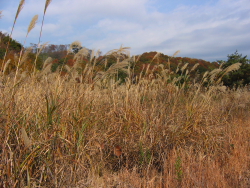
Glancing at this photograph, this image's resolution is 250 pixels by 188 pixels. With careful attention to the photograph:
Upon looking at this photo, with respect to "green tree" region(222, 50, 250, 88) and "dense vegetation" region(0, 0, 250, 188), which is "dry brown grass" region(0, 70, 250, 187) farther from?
"green tree" region(222, 50, 250, 88)

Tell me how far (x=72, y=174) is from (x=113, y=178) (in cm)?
53

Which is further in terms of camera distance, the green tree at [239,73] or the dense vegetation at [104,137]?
the green tree at [239,73]

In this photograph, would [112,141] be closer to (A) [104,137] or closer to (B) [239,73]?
(A) [104,137]

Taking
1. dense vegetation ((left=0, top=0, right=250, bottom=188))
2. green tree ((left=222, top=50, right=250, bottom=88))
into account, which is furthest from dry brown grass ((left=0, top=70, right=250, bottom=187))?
green tree ((left=222, top=50, right=250, bottom=88))

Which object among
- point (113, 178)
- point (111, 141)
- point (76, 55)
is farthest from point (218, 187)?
point (76, 55)

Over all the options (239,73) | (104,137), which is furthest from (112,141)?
(239,73)

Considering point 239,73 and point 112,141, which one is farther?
point 239,73

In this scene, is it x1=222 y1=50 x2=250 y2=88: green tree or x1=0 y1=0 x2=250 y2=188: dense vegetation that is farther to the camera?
x1=222 y1=50 x2=250 y2=88: green tree

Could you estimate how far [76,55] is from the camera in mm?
3359

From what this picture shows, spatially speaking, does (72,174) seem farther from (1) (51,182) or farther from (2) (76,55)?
(2) (76,55)

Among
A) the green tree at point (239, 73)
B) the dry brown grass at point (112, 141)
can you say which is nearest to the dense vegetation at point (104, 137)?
the dry brown grass at point (112, 141)

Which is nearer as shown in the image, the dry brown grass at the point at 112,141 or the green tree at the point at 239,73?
the dry brown grass at the point at 112,141

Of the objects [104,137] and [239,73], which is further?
[239,73]

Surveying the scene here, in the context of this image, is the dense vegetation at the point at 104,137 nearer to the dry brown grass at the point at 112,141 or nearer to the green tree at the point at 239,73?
the dry brown grass at the point at 112,141
